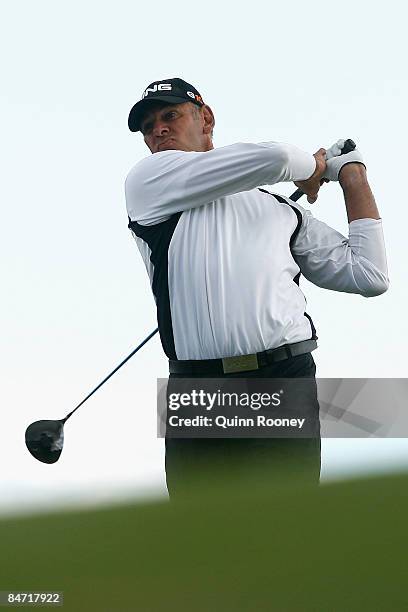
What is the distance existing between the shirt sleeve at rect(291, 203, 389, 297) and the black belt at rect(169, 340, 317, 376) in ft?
1.68

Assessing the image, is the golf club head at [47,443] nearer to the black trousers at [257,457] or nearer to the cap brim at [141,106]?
the black trousers at [257,457]

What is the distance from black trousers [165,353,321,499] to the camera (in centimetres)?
384

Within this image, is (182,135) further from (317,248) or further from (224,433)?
(224,433)

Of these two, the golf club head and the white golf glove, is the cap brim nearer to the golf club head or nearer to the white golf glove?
the white golf glove

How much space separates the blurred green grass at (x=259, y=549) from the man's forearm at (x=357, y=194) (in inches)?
72.0

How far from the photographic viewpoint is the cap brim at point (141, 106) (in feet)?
15.1

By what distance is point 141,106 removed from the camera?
4.62 m

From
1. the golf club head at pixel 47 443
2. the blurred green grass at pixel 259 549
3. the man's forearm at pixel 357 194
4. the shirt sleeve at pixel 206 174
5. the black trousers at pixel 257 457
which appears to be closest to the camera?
the blurred green grass at pixel 259 549

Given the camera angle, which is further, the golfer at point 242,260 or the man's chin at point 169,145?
the man's chin at point 169,145

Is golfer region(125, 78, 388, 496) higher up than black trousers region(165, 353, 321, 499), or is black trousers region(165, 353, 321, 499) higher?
golfer region(125, 78, 388, 496)

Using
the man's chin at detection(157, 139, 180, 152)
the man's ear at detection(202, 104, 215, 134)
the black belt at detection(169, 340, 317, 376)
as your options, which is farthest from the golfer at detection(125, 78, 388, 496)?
the man's ear at detection(202, 104, 215, 134)

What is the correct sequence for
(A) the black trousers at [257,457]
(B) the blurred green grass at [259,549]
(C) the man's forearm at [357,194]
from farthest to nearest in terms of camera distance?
1. (C) the man's forearm at [357,194]
2. (A) the black trousers at [257,457]
3. (B) the blurred green grass at [259,549]

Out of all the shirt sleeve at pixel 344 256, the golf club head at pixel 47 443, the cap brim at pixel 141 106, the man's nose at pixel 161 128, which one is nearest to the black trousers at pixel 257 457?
the shirt sleeve at pixel 344 256

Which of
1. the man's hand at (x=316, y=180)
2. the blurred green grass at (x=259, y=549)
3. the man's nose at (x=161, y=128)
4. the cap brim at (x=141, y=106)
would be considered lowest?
the blurred green grass at (x=259, y=549)
